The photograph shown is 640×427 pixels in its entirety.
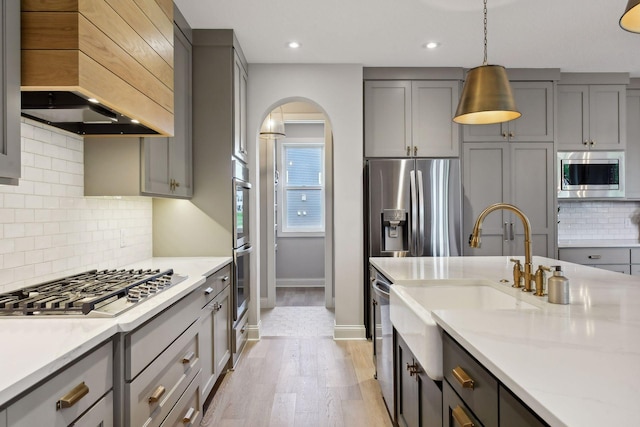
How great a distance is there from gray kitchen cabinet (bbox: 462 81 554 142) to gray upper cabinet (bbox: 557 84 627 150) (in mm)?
243

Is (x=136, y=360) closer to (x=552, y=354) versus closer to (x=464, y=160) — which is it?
(x=552, y=354)

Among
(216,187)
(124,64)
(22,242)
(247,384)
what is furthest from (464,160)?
(22,242)

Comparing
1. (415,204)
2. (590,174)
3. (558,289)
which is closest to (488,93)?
(558,289)

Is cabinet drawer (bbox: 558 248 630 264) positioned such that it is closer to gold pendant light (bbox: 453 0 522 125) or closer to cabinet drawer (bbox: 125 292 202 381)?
gold pendant light (bbox: 453 0 522 125)

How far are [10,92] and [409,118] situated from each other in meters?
3.53

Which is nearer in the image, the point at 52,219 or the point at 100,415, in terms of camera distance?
the point at 100,415

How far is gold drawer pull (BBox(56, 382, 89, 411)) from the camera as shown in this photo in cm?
105

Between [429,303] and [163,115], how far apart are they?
1.69 meters

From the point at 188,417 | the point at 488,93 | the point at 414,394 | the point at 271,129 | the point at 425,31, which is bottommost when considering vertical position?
the point at 188,417

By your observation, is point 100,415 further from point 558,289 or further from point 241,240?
point 241,240

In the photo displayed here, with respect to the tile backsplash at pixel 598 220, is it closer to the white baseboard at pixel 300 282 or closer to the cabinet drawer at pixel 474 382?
the white baseboard at pixel 300 282

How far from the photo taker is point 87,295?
60.7 inches

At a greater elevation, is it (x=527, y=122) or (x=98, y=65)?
(x=527, y=122)

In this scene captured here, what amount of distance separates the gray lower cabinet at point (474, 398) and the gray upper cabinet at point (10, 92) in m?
1.43
